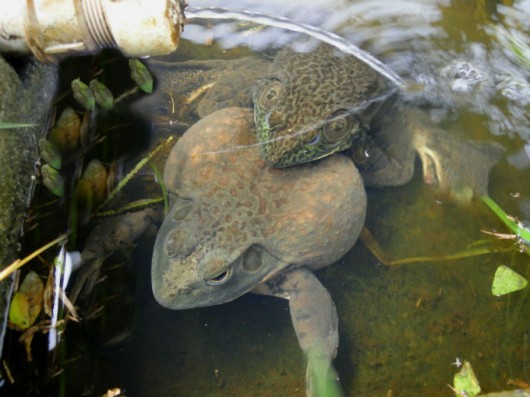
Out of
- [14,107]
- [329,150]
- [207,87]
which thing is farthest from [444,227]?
[14,107]

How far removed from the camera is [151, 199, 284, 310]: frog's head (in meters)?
3.30

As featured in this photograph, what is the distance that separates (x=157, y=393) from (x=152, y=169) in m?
1.73

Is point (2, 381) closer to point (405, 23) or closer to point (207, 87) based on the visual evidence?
point (207, 87)

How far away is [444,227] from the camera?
4.31 metres

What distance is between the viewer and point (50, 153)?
3.42 m

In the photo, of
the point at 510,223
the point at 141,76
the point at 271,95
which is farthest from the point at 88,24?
the point at 510,223

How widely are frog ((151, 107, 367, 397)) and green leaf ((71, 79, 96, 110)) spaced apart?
73cm

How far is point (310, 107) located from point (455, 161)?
1.53m

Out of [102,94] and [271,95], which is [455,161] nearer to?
[271,95]

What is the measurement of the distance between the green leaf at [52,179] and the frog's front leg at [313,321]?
5.35ft

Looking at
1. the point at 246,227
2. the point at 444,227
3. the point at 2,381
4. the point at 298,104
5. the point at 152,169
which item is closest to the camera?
the point at 2,381

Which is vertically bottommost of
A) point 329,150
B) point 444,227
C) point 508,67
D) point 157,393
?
point 157,393

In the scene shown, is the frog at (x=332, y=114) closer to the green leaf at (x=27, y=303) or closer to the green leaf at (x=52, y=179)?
the green leaf at (x=52, y=179)

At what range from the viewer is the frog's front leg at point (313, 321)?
3.61 meters
